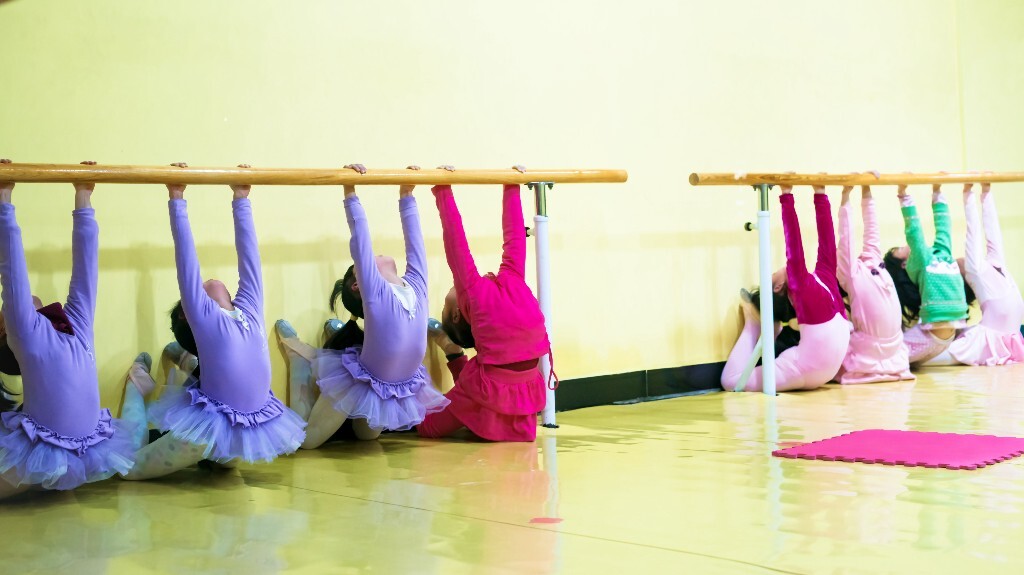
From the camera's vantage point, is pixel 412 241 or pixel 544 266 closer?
pixel 412 241

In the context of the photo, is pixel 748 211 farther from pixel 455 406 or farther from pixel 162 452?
pixel 162 452

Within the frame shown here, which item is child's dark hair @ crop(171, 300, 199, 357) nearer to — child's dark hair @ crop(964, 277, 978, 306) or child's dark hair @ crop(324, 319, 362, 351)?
child's dark hair @ crop(324, 319, 362, 351)

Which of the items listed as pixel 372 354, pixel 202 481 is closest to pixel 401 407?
pixel 372 354

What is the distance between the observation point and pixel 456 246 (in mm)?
3867

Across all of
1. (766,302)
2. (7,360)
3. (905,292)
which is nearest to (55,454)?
(7,360)

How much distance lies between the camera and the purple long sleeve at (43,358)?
2.83m

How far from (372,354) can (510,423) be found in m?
0.58

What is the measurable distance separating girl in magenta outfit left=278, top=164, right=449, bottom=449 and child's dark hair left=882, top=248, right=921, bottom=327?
9.39 ft

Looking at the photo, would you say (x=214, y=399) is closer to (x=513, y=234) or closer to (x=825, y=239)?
(x=513, y=234)

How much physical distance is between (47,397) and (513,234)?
5.63 feet

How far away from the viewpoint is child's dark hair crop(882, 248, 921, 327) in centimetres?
553

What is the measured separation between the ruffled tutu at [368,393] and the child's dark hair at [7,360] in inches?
37.2

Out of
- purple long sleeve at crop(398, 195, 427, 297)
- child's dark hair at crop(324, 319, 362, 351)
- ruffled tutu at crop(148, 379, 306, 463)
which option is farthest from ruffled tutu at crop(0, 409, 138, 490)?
purple long sleeve at crop(398, 195, 427, 297)

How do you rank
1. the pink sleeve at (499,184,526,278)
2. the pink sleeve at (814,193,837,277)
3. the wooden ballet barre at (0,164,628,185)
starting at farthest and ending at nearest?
the pink sleeve at (814,193,837,277), the pink sleeve at (499,184,526,278), the wooden ballet barre at (0,164,628,185)
